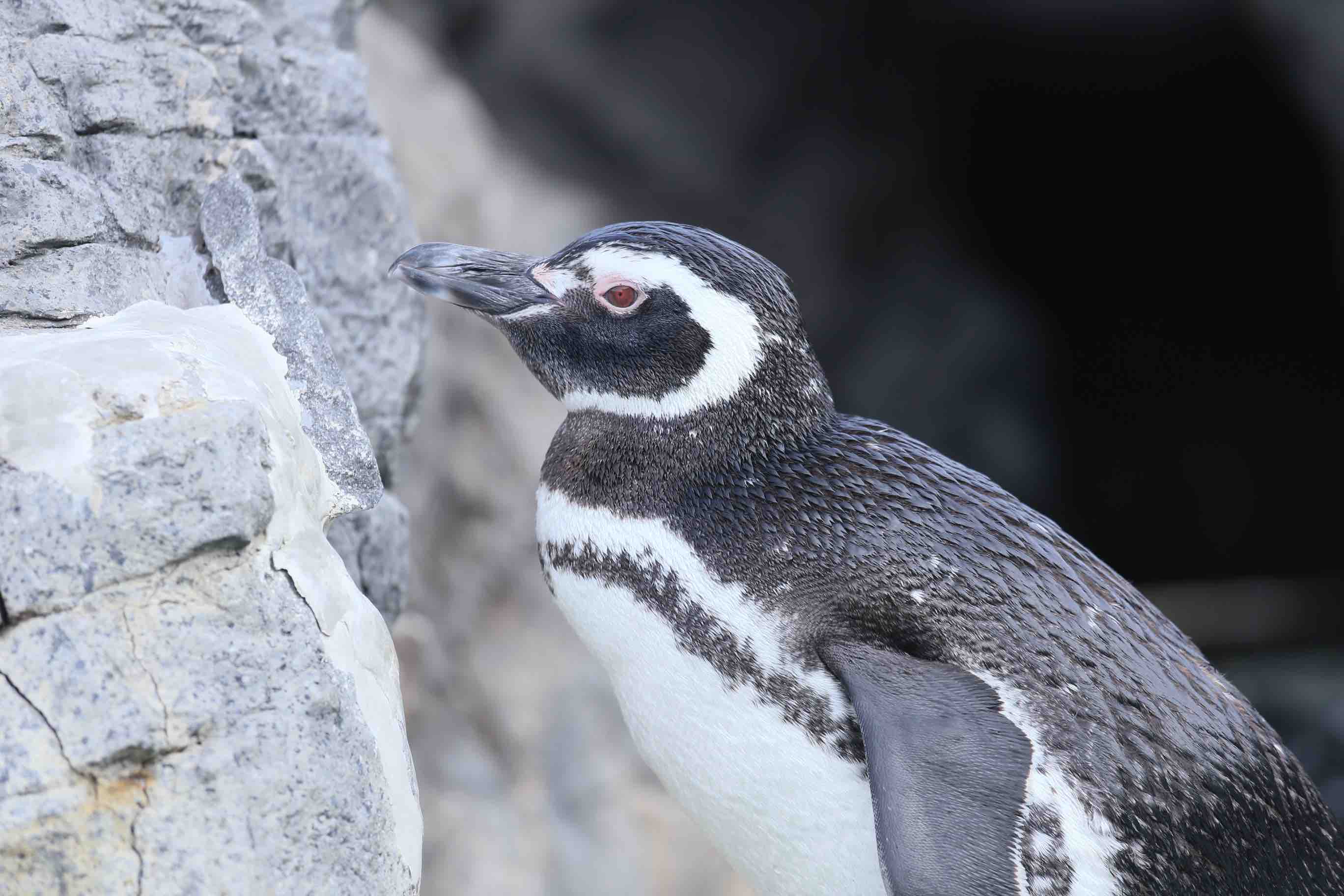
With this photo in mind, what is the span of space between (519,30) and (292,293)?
166 centimetres

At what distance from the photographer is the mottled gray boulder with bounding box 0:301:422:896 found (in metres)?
0.82

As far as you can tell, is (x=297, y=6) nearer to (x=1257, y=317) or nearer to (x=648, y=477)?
(x=648, y=477)

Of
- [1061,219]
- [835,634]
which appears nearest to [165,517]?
[835,634]

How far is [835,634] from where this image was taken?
111 centimetres

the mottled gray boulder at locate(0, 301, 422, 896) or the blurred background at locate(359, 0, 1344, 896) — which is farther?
the blurred background at locate(359, 0, 1344, 896)

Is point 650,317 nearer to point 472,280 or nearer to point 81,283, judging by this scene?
Result: point 472,280

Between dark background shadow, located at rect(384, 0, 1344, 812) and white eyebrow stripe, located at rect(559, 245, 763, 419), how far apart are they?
5.30 feet

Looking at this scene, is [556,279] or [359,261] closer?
[556,279]

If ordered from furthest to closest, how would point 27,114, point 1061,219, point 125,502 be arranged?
point 1061,219 < point 27,114 < point 125,502

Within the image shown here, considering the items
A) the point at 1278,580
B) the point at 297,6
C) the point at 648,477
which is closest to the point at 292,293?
the point at 648,477

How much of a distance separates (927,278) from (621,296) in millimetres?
2001

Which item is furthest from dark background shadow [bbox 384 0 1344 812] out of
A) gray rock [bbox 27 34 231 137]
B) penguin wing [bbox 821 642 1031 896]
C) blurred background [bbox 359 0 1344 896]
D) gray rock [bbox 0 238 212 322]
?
penguin wing [bbox 821 642 1031 896]

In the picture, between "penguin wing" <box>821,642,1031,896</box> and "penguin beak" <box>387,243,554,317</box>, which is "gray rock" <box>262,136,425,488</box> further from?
"penguin wing" <box>821,642,1031,896</box>

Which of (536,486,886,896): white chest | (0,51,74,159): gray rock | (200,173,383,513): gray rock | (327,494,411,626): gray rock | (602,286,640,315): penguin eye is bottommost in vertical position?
(327,494,411,626): gray rock
